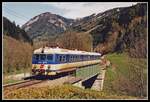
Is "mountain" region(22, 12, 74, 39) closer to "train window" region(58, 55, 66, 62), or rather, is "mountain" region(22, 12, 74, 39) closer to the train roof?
the train roof

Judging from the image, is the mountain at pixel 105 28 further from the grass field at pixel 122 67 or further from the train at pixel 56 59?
the train at pixel 56 59

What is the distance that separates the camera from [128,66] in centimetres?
2464

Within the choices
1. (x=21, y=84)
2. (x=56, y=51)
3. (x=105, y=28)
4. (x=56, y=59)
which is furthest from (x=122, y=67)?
(x=21, y=84)

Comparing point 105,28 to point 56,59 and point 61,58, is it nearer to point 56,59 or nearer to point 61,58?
point 61,58

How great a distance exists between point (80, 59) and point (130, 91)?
6.84 meters

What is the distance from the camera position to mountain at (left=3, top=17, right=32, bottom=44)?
19228 mm

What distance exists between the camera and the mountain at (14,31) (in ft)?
63.1

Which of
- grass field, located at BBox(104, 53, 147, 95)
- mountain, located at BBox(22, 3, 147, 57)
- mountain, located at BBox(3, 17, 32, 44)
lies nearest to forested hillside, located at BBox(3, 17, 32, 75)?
mountain, located at BBox(3, 17, 32, 44)

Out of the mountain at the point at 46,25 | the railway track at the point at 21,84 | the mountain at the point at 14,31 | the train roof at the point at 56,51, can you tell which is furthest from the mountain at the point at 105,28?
the railway track at the point at 21,84

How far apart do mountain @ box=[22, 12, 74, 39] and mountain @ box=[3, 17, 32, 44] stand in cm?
38

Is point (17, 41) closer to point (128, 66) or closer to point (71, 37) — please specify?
point (71, 37)

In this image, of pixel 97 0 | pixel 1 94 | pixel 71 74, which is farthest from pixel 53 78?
pixel 97 0

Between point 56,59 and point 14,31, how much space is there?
3503 millimetres

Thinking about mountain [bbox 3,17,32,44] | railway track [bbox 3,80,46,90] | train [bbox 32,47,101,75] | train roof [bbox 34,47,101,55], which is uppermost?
mountain [bbox 3,17,32,44]
